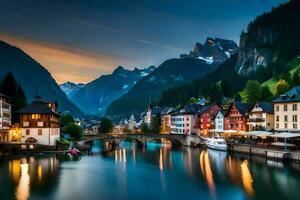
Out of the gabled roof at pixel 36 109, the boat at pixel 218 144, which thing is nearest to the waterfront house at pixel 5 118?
the gabled roof at pixel 36 109

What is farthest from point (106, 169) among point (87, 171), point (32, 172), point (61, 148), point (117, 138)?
point (117, 138)

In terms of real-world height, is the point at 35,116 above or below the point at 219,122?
above

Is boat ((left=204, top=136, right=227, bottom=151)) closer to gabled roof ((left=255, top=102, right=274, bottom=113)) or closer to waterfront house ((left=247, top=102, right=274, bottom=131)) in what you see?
waterfront house ((left=247, top=102, right=274, bottom=131))

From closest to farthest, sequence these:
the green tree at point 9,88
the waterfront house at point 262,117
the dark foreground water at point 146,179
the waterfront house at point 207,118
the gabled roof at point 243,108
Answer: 1. the dark foreground water at point 146,179
2. the waterfront house at point 262,117
3. the green tree at point 9,88
4. the gabled roof at point 243,108
5. the waterfront house at point 207,118

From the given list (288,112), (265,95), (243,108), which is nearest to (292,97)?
(288,112)

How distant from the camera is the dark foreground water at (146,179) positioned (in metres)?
51.9

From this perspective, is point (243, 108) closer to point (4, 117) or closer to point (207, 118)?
point (207, 118)

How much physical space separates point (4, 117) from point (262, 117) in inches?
2657

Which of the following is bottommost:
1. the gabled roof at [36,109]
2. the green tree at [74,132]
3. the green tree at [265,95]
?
the green tree at [74,132]

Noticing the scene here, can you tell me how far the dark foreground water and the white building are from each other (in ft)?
48.1

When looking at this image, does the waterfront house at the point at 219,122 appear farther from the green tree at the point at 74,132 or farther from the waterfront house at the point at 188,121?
the green tree at the point at 74,132

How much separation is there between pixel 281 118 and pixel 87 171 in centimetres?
5360

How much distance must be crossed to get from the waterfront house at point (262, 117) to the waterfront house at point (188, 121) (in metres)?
42.9

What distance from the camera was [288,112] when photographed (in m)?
100
